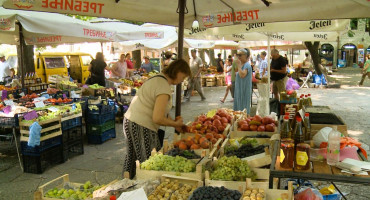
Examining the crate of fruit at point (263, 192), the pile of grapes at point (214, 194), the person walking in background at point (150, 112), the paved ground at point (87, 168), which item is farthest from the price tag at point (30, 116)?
the crate of fruit at point (263, 192)

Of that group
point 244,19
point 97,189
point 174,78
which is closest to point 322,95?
point 244,19

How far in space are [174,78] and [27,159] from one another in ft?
11.0

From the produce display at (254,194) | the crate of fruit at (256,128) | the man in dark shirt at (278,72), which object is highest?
the man in dark shirt at (278,72)

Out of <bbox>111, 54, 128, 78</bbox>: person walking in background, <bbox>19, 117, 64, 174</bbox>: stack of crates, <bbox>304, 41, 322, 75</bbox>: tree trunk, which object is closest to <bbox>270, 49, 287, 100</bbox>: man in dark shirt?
<bbox>111, 54, 128, 78</bbox>: person walking in background

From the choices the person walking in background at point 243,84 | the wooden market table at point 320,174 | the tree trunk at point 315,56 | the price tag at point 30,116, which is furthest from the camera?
the tree trunk at point 315,56

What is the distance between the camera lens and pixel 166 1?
14.7 ft

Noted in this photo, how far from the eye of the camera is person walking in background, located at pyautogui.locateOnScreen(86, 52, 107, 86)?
10.4 m

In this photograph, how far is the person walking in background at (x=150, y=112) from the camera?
3.82 m

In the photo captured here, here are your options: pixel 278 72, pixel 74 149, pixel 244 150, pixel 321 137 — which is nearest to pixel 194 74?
pixel 278 72

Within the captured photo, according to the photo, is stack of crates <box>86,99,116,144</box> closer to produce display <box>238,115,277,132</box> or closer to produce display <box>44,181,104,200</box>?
produce display <box>238,115,277,132</box>

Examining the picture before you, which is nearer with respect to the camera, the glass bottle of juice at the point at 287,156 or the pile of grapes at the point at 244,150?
the glass bottle of juice at the point at 287,156

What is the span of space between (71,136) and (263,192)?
4.65 metres

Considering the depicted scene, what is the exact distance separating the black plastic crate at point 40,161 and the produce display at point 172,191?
3.30 metres

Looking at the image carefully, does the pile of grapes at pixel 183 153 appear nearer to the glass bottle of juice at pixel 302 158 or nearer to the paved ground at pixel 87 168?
the glass bottle of juice at pixel 302 158
